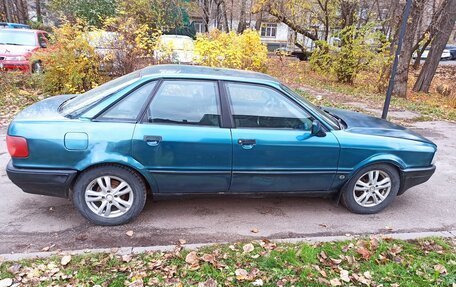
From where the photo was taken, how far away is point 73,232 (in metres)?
3.33

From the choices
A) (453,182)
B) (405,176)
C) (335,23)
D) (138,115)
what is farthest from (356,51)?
(138,115)

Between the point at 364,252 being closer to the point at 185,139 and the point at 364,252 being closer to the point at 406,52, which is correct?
the point at 185,139

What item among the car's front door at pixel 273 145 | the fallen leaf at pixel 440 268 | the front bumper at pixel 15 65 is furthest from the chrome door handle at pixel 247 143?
the front bumper at pixel 15 65

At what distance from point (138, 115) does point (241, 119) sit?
104cm

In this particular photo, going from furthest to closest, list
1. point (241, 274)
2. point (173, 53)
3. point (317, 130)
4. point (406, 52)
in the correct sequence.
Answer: point (406, 52)
point (173, 53)
point (317, 130)
point (241, 274)

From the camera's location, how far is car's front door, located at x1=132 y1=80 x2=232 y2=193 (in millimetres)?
3293

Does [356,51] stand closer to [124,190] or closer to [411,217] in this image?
[411,217]

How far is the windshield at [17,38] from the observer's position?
12.1 meters

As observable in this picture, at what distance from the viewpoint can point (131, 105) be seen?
3357 millimetres

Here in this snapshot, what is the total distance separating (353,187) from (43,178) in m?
3.24

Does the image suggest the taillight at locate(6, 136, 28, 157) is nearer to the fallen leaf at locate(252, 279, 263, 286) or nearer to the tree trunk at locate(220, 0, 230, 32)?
the fallen leaf at locate(252, 279, 263, 286)

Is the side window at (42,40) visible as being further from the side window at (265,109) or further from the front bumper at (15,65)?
the side window at (265,109)

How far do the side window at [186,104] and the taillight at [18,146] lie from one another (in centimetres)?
117

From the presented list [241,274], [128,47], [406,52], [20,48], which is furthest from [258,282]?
[406,52]
